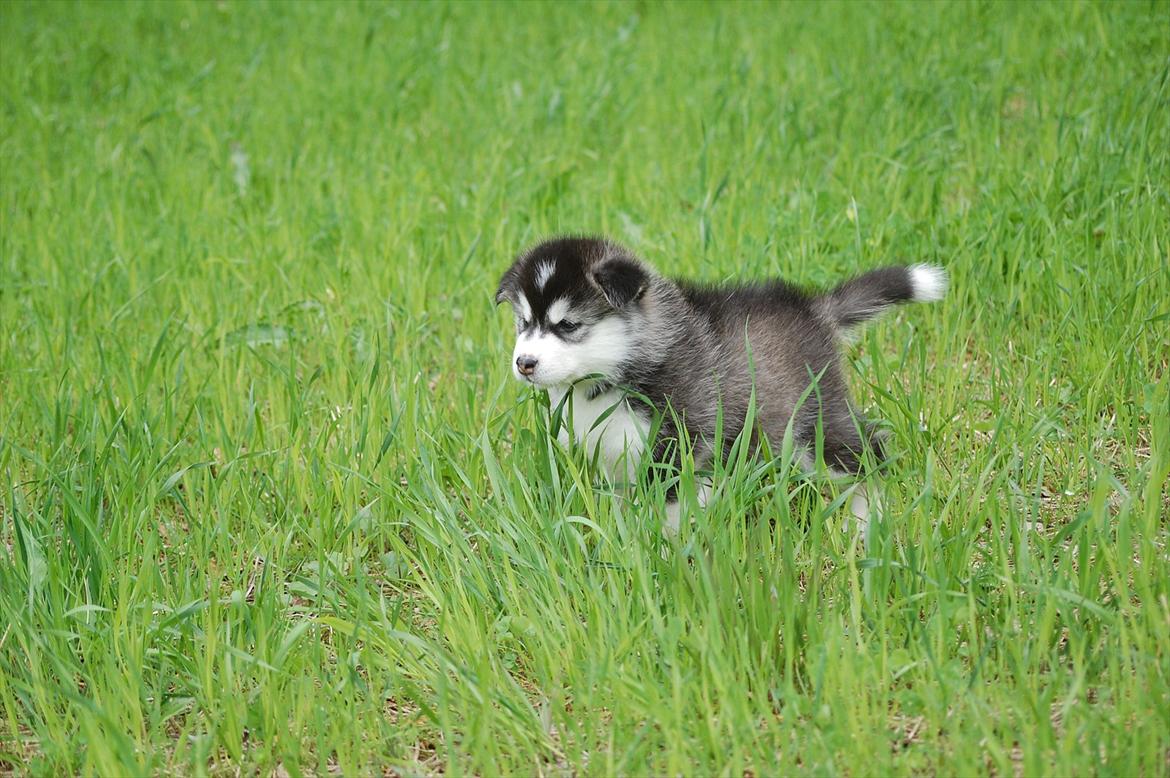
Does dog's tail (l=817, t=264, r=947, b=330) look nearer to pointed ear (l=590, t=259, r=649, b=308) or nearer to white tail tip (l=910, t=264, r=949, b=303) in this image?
white tail tip (l=910, t=264, r=949, b=303)

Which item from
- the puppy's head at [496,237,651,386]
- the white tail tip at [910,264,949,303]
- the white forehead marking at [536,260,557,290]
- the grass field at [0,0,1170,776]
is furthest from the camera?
the white tail tip at [910,264,949,303]

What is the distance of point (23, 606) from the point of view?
11.8ft

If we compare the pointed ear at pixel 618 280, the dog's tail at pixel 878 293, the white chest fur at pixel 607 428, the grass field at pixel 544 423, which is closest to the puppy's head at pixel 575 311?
the pointed ear at pixel 618 280

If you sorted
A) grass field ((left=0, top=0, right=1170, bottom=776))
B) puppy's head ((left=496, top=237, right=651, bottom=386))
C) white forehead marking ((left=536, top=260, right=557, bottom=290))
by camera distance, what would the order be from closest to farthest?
grass field ((left=0, top=0, right=1170, bottom=776)), puppy's head ((left=496, top=237, right=651, bottom=386)), white forehead marking ((left=536, top=260, right=557, bottom=290))

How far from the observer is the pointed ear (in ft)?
13.5

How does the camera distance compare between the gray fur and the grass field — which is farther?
the gray fur

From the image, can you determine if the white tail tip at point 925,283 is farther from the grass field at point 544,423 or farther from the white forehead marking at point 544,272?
the white forehead marking at point 544,272

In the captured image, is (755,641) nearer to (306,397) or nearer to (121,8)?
(306,397)

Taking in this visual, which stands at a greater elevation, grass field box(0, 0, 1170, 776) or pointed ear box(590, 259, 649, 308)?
pointed ear box(590, 259, 649, 308)

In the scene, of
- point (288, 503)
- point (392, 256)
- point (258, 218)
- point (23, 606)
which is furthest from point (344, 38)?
point (23, 606)

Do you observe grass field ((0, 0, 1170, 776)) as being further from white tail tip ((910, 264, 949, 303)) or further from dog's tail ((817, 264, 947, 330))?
white tail tip ((910, 264, 949, 303))

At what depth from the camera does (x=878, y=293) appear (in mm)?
4645

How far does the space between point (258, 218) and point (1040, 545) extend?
509 cm

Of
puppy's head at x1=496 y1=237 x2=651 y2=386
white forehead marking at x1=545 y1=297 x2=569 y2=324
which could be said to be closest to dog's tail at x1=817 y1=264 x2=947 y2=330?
puppy's head at x1=496 y1=237 x2=651 y2=386
